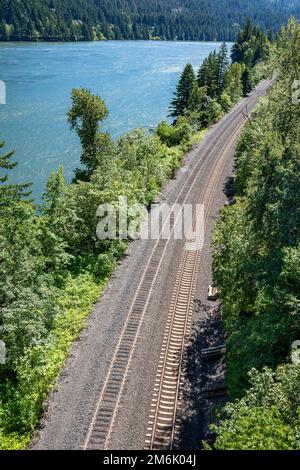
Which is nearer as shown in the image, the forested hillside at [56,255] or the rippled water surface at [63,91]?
the forested hillside at [56,255]

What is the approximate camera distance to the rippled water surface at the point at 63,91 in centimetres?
6794

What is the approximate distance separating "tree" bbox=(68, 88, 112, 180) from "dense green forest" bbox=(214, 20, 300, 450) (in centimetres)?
2368

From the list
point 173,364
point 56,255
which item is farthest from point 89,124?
point 173,364

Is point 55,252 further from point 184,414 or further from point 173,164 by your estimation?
point 173,164

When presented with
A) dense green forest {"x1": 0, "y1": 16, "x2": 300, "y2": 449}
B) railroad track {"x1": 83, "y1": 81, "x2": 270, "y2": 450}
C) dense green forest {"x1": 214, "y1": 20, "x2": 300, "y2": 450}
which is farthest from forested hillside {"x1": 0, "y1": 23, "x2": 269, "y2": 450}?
dense green forest {"x1": 214, "y1": 20, "x2": 300, "y2": 450}

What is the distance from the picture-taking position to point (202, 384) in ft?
81.4

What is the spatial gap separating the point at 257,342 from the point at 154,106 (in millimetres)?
82236

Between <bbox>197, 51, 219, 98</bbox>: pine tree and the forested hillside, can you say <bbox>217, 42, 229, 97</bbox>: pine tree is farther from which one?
the forested hillside

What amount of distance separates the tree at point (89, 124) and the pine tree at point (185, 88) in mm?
30766

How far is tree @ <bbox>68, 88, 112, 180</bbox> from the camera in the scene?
159 feet

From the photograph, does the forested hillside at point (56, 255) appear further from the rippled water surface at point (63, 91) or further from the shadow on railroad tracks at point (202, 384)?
the rippled water surface at point (63, 91)

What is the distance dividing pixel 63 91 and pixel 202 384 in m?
86.4

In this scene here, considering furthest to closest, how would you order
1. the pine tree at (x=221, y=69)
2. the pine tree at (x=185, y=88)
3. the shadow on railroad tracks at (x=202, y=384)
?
the pine tree at (x=221, y=69), the pine tree at (x=185, y=88), the shadow on railroad tracks at (x=202, y=384)

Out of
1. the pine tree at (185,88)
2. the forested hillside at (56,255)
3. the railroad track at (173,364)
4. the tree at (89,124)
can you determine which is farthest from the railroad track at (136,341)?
the pine tree at (185,88)
